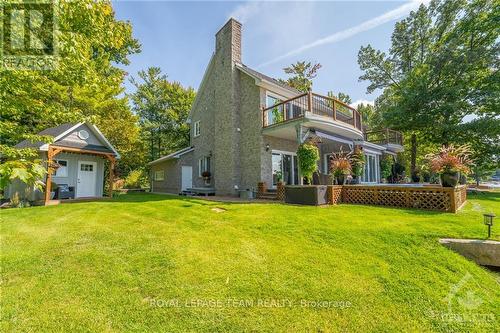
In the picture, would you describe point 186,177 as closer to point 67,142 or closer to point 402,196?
point 67,142

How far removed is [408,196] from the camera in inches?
303

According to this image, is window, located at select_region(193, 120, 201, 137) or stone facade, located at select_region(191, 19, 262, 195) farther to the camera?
window, located at select_region(193, 120, 201, 137)

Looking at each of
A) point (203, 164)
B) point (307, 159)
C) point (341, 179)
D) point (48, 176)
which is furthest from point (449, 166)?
point (48, 176)

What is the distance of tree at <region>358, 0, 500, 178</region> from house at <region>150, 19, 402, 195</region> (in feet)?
12.1

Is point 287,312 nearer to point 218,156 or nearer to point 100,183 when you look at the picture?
point 218,156

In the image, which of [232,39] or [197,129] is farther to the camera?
[197,129]

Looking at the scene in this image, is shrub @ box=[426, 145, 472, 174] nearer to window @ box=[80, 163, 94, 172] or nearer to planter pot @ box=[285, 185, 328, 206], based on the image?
planter pot @ box=[285, 185, 328, 206]

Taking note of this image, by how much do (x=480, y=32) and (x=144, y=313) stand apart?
81.4ft

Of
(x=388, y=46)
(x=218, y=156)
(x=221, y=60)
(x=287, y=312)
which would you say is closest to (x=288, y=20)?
(x=221, y=60)

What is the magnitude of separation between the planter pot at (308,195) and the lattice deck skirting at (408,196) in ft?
4.32

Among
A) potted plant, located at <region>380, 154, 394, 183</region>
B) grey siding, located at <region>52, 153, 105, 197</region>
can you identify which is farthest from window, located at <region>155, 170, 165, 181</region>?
potted plant, located at <region>380, 154, 394, 183</region>

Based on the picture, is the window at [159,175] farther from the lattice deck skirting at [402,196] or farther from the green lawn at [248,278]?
the lattice deck skirting at [402,196]

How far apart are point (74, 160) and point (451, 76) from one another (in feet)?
86.1

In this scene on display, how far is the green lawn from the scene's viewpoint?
2580 millimetres
